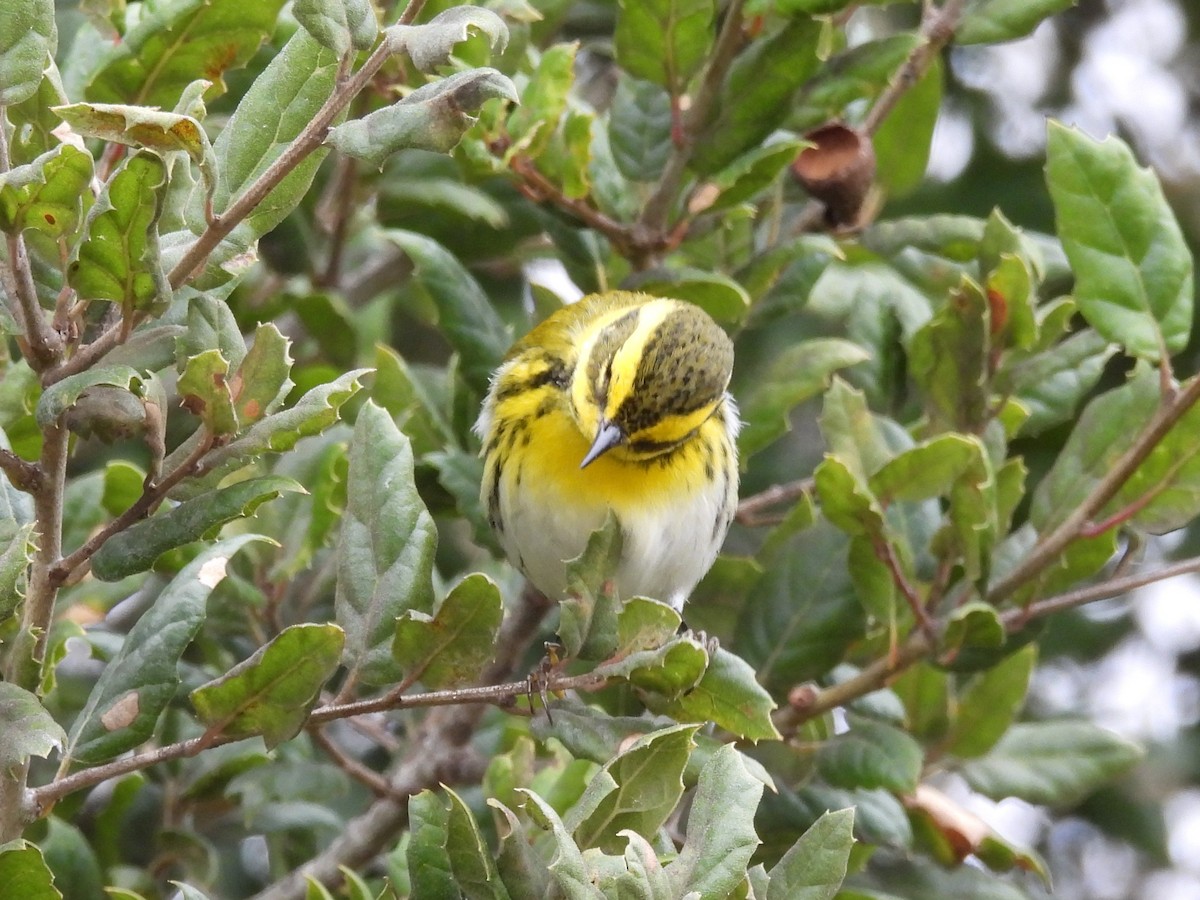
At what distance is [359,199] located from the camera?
3734 mm

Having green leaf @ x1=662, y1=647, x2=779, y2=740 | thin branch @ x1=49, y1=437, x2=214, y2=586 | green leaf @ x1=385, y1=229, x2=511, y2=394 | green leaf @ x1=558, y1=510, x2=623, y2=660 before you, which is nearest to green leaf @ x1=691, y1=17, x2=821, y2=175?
green leaf @ x1=385, y1=229, x2=511, y2=394

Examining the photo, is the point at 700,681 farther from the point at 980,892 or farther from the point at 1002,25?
the point at 1002,25

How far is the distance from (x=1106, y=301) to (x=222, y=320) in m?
1.61

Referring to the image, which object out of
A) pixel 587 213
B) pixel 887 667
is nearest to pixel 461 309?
pixel 587 213

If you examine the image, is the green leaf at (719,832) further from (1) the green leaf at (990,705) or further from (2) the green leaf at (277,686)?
(1) the green leaf at (990,705)

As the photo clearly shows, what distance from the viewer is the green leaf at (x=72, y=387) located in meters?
1.75

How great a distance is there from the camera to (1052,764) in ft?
10.7

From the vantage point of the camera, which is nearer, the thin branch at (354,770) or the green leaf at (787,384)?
the thin branch at (354,770)

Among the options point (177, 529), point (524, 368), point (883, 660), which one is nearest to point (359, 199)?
point (524, 368)

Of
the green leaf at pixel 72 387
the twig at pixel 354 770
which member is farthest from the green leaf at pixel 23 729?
the twig at pixel 354 770

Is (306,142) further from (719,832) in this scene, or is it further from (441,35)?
(719,832)

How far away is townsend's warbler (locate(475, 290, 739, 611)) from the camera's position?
299cm

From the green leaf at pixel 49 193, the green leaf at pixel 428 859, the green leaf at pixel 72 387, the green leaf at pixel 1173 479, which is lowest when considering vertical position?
the green leaf at pixel 1173 479

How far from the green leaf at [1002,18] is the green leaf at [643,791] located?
68.5 inches
